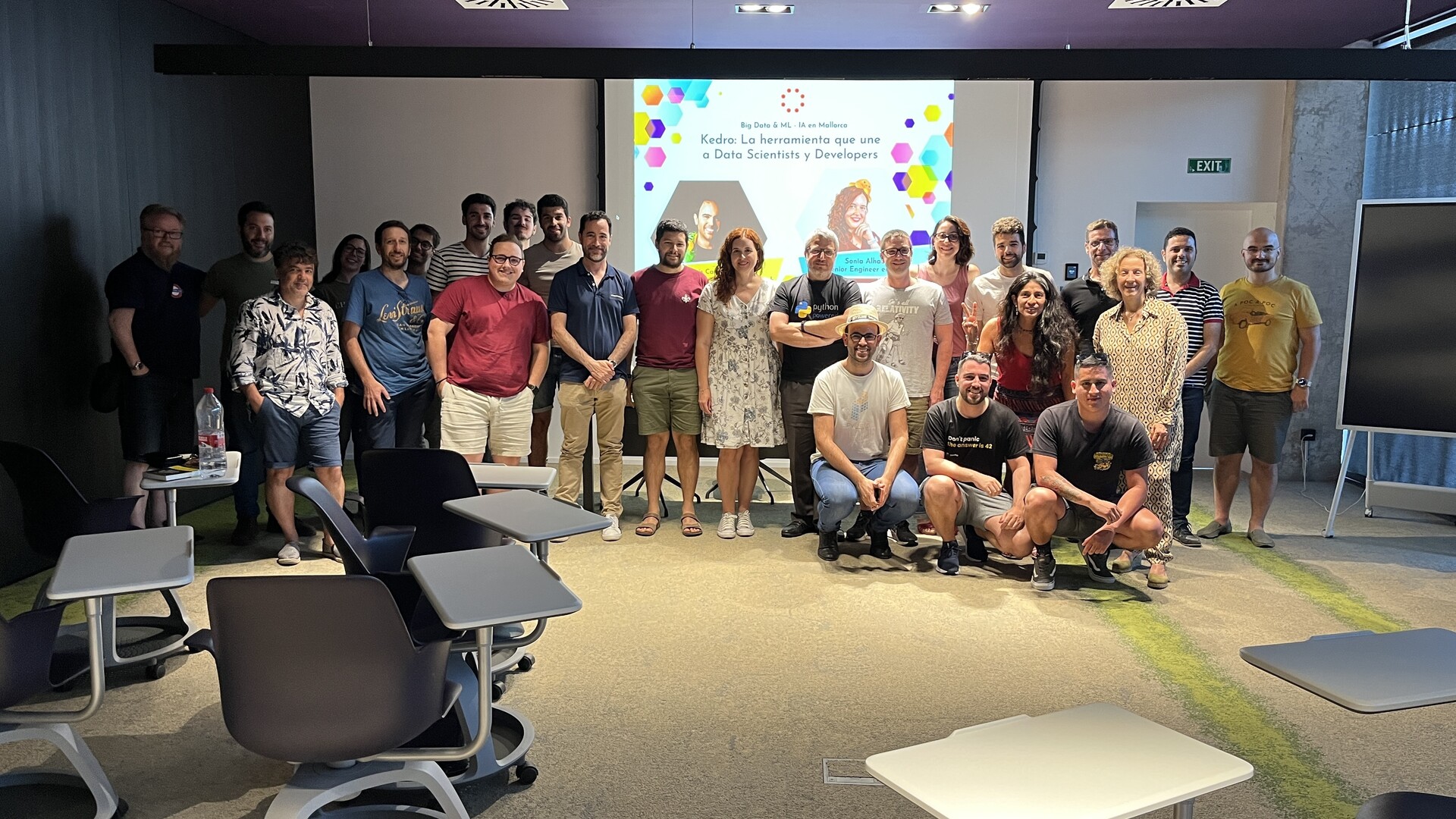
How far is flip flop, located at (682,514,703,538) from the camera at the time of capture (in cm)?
541

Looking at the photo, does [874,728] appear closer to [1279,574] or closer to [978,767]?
[978,767]

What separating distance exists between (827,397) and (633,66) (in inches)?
71.1

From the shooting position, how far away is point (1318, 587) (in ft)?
15.0

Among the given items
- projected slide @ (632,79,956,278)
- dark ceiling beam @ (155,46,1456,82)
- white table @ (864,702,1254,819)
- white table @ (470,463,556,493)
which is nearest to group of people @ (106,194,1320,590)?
dark ceiling beam @ (155,46,1456,82)

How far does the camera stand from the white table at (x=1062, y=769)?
4.67ft

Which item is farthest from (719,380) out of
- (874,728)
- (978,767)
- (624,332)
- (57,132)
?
(978,767)

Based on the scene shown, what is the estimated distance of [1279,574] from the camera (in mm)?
4773

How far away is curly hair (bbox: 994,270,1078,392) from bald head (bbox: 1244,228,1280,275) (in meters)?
1.22

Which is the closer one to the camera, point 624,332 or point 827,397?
point 827,397

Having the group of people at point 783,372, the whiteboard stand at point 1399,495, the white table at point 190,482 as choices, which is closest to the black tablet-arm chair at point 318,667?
the white table at point 190,482

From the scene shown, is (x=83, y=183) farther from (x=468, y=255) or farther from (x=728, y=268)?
(x=728, y=268)

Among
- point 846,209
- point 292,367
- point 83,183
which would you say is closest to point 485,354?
point 292,367

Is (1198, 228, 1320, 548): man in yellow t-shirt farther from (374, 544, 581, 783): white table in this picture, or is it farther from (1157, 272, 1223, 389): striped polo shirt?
(374, 544, 581, 783): white table

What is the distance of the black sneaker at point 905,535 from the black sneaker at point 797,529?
0.47 m
